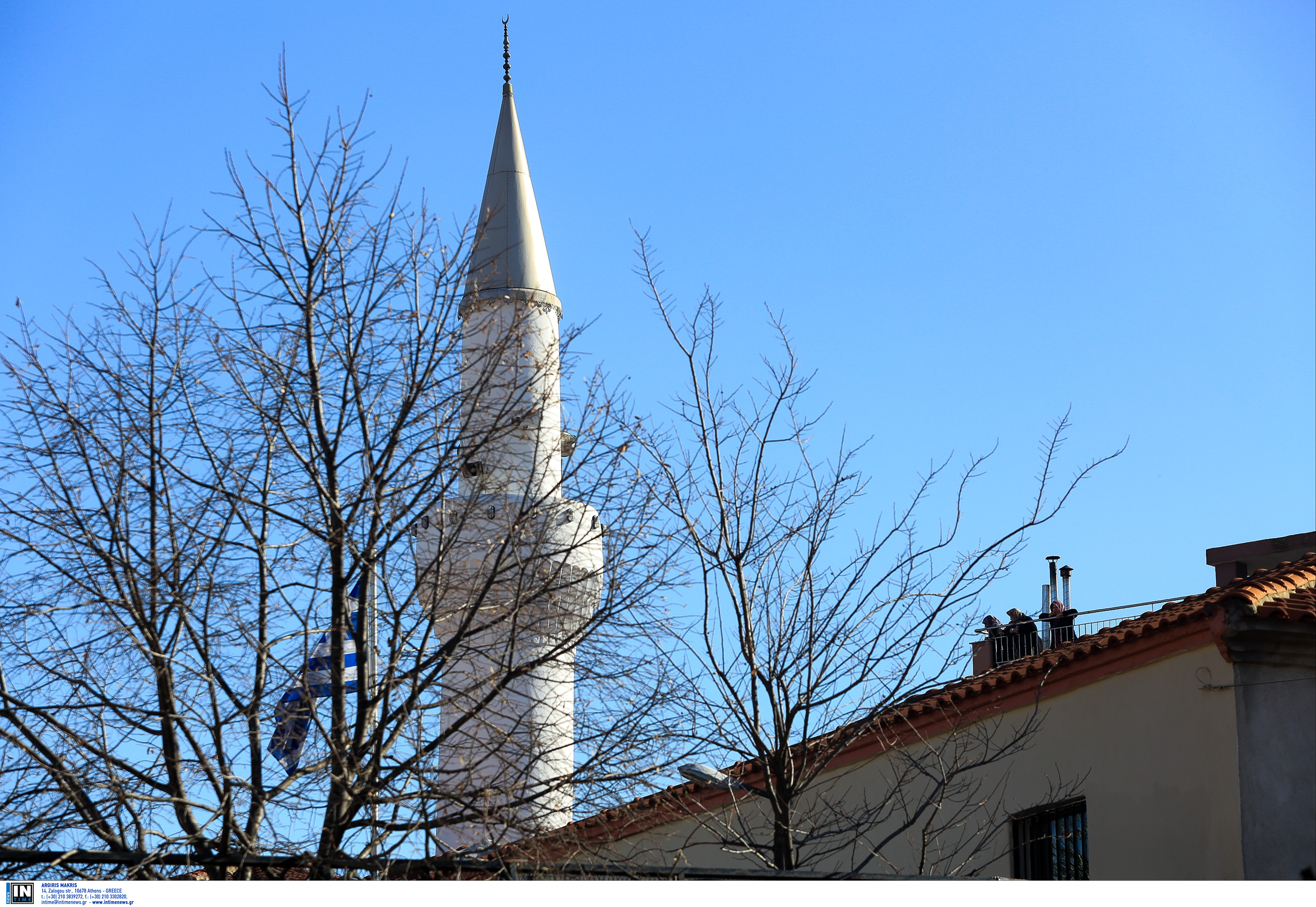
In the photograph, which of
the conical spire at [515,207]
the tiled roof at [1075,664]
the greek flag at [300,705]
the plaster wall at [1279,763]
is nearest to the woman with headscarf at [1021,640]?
the tiled roof at [1075,664]

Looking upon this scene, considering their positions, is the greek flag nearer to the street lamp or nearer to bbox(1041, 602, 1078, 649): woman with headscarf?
the street lamp

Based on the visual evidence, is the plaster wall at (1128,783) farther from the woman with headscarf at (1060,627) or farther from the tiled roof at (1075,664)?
the woman with headscarf at (1060,627)

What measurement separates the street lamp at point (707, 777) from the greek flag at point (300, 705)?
241 cm

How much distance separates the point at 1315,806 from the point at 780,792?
13.4 ft

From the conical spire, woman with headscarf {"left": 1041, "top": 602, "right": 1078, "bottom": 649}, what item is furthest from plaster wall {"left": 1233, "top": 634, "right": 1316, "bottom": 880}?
the conical spire

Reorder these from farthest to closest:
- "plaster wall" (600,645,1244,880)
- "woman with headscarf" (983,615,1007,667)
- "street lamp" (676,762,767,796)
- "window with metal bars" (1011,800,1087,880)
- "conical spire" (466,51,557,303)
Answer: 1. "conical spire" (466,51,557,303)
2. "woman with headscarf" (983,615,1007,667)
3. "window with metal bars" (1011,800,1087,880)
4. "plaster wall" (600,645,1244,880)
5. "street lamp" (676,762,767,796)

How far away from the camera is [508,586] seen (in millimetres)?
9703

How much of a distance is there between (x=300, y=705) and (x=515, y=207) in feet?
48.1

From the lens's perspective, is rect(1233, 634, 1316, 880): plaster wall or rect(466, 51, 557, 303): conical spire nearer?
rect(1233, 634, 1316, 880): plaster wall

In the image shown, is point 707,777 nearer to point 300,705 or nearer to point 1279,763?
point 300,705

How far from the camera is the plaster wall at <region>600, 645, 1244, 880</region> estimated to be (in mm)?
11539

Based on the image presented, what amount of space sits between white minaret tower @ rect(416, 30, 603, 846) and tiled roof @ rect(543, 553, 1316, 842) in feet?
2.24

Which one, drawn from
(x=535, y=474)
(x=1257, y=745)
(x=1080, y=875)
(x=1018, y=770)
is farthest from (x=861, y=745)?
(x=535, y=474)

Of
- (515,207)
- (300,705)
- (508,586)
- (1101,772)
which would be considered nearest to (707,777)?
(508,586)
